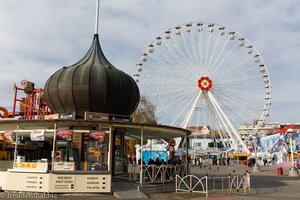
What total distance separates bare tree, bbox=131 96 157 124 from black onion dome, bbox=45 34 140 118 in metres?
29.6

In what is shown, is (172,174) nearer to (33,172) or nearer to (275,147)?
(33,172)

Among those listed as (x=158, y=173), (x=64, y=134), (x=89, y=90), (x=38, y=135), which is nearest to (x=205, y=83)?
(x=89, y=90)

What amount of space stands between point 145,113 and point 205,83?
13507 millimetres

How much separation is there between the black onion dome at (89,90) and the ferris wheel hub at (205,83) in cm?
2190

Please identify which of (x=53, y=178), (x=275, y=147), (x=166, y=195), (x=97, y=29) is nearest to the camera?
(x=53, y=178)

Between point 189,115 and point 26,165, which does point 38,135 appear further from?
point 189,115

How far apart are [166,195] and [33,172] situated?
19.3 ft

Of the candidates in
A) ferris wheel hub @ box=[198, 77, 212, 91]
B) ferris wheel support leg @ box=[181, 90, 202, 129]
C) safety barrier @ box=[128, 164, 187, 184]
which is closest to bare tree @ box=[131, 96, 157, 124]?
ferris wheel support leg @ box=[181, 90, 202, 129]

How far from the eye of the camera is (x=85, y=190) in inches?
558

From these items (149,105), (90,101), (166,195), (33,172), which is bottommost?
(166,195)

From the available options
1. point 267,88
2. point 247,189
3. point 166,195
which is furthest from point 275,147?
point 166,195

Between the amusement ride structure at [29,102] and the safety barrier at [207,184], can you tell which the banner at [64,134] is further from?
the amusement ride structure at [29,102]

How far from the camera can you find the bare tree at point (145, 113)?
5003cm

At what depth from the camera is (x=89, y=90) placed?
18.5 metres
